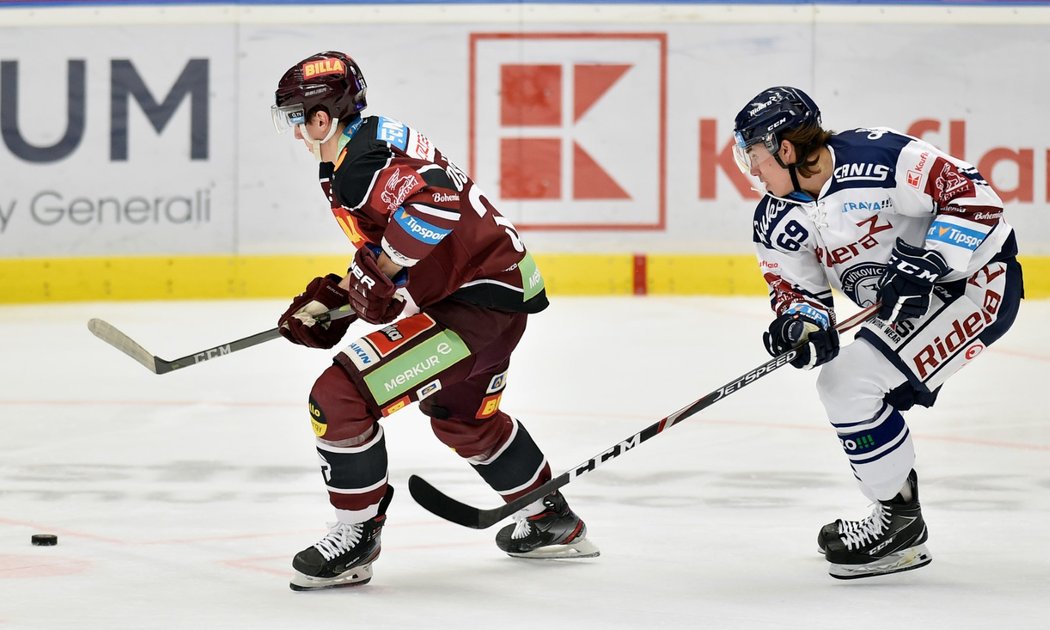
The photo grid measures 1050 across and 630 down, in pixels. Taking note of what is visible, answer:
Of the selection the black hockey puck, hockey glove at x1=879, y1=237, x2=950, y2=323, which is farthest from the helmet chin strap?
hockey glove at x1=879, y1=237, x2=950, y2=323

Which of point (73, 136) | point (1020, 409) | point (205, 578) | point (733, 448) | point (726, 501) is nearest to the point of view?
point (205, 578)

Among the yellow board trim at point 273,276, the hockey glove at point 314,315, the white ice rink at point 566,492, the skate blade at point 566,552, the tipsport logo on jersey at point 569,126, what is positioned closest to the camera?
the white ice rink at point 566,492

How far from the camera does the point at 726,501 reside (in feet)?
13.8

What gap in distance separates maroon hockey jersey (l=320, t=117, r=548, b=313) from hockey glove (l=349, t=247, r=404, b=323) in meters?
0.05

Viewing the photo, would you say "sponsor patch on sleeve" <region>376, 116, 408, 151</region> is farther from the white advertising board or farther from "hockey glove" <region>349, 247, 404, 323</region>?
the white advertising board

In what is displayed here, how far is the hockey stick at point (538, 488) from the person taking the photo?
3.30 metres

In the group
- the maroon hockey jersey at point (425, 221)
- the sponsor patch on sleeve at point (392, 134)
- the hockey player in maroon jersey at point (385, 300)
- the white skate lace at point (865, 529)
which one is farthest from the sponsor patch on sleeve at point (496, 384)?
the white skate lace at point (865, 529)

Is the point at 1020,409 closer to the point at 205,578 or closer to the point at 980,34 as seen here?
the point at 205,578

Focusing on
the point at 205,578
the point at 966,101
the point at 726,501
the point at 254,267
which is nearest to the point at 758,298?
the point at 966,101

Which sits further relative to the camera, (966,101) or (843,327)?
(966,101)

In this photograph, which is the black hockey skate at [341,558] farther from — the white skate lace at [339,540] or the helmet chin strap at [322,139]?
the helmet chin strap at [322,139]

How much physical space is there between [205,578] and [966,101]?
6430 millimetres

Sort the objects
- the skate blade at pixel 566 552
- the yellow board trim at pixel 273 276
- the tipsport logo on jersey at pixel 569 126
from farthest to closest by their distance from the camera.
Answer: the tipsport logo on jersey at pixel 569 126 → the yellow board trim at pixel 273 276 → the skate blade at pixel 566 552

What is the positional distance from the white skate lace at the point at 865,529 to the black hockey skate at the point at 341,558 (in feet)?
3.20
